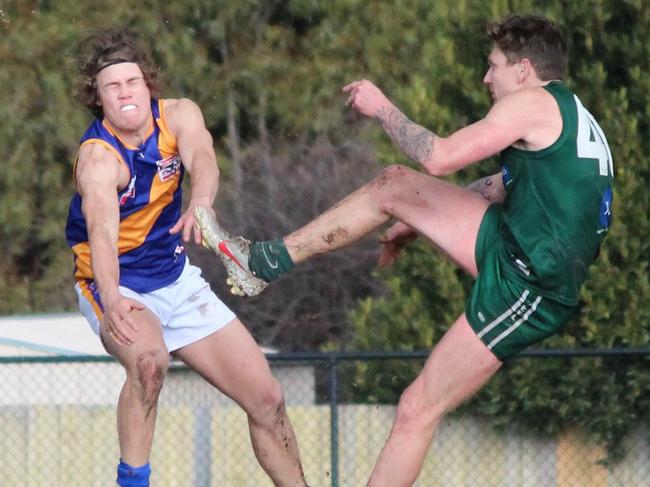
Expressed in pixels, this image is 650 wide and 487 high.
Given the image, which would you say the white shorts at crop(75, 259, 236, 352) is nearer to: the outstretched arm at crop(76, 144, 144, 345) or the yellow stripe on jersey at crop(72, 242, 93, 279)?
the yellow stripe on jersey at crop(72, 242, 93, 279)

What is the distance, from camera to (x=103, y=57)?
211 inches

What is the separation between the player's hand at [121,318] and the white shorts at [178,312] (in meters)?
0.47

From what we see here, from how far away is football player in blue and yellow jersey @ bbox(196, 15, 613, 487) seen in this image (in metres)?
4.86

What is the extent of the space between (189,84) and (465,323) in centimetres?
1255

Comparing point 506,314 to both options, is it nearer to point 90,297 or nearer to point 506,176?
point 506,176

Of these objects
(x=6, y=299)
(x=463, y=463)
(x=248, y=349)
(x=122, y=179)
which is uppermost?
(x=122, y=179)

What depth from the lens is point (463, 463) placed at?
847 centimetres

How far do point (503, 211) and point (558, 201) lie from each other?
241 millimetres

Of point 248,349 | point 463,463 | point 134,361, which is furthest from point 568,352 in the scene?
point 134,361

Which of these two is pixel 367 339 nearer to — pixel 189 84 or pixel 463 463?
pixel 463 463

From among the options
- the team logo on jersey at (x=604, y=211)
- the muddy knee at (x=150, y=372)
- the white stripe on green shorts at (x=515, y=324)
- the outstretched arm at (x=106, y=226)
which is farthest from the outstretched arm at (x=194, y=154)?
the team logo on jersey at (x=604, y=211)

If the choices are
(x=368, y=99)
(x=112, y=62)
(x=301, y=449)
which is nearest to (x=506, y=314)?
(x=368, y=99)

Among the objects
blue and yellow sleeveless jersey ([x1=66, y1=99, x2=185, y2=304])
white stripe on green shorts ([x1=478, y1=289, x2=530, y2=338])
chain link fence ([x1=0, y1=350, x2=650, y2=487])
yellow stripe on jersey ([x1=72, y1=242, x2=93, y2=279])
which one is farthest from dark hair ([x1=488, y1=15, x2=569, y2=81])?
chain link fence ([x1=0, y1=350, x2=650, y2=487])

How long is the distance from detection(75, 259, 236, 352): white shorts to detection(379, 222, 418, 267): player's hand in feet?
2.29
